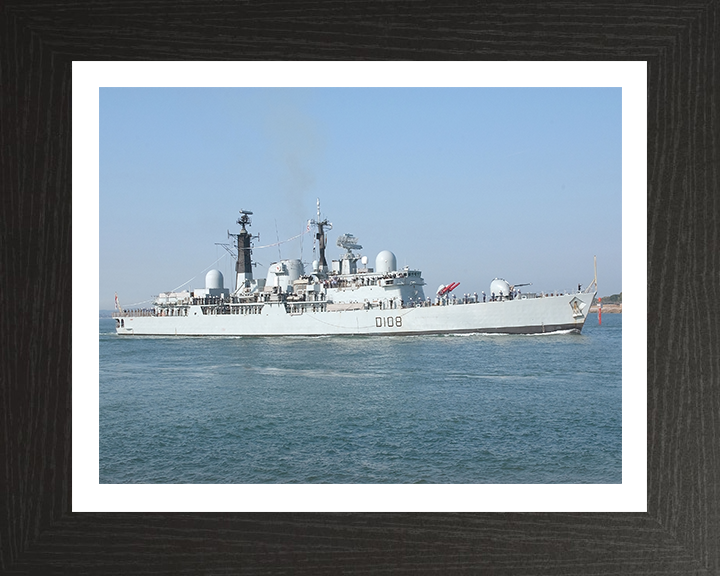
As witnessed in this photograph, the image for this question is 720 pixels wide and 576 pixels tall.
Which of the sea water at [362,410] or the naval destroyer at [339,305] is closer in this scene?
the sea water at [362,410]

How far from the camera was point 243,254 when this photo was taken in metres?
14.5

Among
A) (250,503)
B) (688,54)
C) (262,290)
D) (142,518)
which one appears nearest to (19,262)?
(142,518)

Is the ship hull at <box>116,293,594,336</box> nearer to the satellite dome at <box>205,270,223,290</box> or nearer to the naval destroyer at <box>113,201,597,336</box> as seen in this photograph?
the naval destroyer at <box>113,201,597,336</box>

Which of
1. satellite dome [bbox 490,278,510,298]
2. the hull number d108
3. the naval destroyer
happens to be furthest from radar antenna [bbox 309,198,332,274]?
satellite dome [bbox 490,278,510,298]

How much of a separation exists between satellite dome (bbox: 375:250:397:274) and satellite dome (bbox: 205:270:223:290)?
3.74 meters

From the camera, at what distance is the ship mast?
14164 mm

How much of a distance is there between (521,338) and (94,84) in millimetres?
10558

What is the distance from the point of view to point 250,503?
6.17 ft

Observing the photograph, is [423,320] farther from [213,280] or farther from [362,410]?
[213,280]

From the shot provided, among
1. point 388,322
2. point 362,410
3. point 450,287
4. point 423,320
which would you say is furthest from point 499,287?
point 362,410

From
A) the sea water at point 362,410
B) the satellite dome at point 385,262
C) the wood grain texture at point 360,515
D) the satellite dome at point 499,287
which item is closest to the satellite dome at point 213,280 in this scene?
the sea water at point 362,410

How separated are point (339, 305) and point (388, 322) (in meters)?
1.22

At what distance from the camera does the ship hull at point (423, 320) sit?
11.2 meters

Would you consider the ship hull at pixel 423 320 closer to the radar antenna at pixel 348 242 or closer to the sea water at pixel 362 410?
the sea water at pixel 362 410
